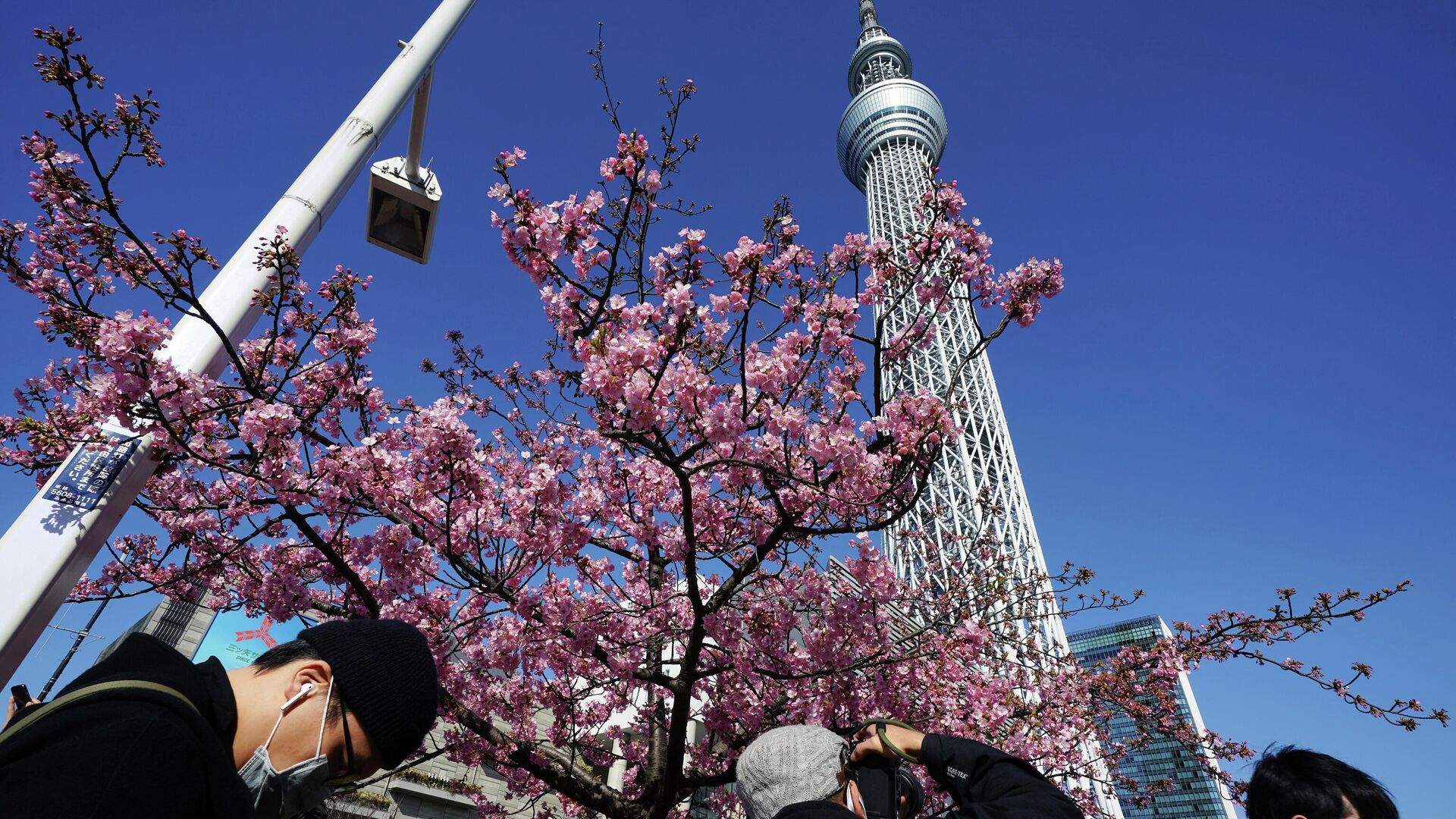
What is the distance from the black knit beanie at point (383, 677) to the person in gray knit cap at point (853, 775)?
2.61 ft

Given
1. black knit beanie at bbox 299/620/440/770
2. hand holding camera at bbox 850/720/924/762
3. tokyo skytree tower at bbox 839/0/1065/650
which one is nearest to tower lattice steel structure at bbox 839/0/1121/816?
tokyo skytree tower at bbox 839/0/1065/650

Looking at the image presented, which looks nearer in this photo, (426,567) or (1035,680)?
(426,567)

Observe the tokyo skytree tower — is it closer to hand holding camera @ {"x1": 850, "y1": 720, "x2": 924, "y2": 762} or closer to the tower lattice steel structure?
the tower lattice steel structure

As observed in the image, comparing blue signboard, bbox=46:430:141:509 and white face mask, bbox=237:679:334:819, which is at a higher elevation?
blue signboard, bbox=46:430:141:509

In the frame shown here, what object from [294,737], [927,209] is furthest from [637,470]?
[294,737]

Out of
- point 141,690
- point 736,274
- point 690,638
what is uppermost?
point 736,274

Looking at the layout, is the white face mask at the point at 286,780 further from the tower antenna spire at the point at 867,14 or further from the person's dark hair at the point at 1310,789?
the tower antenna spire at the point at 867,14

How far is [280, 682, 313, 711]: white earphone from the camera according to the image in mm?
1353

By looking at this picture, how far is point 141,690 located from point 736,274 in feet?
12.7

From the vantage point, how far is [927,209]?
5.00 m

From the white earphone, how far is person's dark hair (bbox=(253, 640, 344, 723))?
45mm

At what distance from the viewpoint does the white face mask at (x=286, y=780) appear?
1.30 metres

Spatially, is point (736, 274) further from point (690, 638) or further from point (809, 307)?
point (690, 638)

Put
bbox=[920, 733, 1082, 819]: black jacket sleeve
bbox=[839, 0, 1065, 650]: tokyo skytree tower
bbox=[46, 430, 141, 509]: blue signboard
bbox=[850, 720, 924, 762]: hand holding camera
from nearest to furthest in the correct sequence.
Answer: bbox=[920, 733, 1082, 819]: black jacket sleeve < bbox=[850, 720, 924, 762]: hand holding camera < bbox=[46, 430, 141, 509]: blue signboard < bbox=[839, 0, 1065, 650]: tokyo skytree tower
